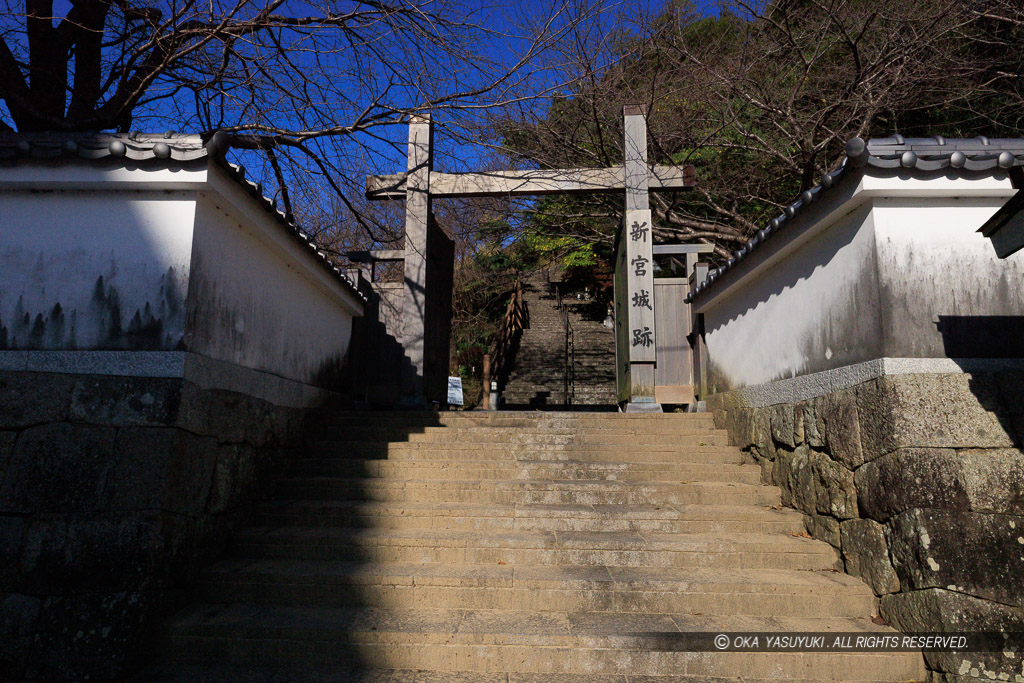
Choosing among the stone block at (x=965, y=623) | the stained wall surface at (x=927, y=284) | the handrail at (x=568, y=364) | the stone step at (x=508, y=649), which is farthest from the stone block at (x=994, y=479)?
the handrail at (x=568, y=364)

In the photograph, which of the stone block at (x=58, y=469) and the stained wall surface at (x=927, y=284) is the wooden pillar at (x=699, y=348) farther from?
the stone block at (x=58, y=469)

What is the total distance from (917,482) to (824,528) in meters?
1.02

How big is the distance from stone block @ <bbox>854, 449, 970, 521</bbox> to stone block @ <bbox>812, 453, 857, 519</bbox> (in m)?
0.29

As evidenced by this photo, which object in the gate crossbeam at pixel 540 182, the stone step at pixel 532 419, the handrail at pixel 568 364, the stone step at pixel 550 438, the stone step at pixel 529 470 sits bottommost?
the stone step at pixel 529 470

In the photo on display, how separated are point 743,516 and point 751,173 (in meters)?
8.25

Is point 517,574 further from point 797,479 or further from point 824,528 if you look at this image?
point 797,479

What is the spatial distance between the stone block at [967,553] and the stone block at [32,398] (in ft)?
16.8

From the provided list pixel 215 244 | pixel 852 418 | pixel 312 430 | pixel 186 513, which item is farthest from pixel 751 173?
pixel 186 513

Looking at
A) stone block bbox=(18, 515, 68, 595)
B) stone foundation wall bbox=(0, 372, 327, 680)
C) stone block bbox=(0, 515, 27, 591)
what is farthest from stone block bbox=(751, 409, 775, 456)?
stone block bbox=(0, 515, 27, 591)

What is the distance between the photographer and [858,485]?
13.1 ft

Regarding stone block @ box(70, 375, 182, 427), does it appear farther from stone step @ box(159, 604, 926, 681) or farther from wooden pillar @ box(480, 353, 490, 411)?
wooden pillar @ box(480, 353, 490, 411)

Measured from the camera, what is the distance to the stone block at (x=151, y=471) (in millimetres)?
3564

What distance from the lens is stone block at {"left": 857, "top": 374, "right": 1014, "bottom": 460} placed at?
354 centimetres

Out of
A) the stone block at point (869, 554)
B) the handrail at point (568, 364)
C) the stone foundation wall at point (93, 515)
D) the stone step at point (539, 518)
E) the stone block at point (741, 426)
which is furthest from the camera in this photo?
the handrail at point (568, 364)
